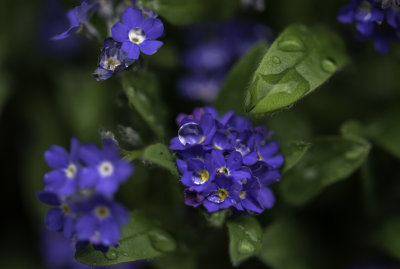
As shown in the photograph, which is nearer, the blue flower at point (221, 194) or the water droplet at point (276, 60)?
the blue flower at point (221, 194)

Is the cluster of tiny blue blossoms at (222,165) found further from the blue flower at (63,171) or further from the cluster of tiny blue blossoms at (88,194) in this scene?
the blue flower at (63,171)

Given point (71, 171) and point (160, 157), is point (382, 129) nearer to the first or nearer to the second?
point (160, 157)

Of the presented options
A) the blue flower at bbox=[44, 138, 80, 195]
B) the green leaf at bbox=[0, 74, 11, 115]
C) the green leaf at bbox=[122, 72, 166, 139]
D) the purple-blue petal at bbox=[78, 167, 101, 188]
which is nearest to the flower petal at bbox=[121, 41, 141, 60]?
the green leaf at bbox=[122, 72, 166, 139]

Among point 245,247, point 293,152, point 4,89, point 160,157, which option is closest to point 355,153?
point 293,152

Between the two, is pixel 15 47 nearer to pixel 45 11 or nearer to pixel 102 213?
pixel 45 11

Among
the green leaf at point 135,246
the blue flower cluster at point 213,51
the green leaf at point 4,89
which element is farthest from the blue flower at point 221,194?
the green leaf at point 4,89

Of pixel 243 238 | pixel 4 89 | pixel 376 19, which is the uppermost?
pixel 376 19

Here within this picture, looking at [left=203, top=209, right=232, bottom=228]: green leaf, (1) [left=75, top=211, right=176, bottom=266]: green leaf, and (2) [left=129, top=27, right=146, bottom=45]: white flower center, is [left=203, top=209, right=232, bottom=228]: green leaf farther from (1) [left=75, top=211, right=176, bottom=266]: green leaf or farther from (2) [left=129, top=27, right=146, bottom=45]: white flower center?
(2) [left=129, top=27, right=146, bottom=45]: white flower center
